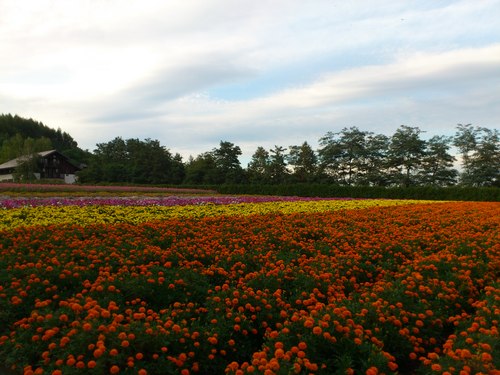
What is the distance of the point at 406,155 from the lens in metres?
49.3

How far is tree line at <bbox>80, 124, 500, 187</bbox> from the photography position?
4703 cm

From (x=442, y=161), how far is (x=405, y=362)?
49.3 m

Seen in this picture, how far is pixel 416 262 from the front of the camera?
600 cm

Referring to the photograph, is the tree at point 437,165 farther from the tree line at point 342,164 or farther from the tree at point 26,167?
the tree at point 26,167

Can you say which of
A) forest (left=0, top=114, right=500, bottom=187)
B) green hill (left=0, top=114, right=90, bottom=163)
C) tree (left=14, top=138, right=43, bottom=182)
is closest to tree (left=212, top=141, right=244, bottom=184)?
forest (left=0, top=114, right=500, bottom=187)

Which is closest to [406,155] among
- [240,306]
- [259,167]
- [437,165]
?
[437,165]

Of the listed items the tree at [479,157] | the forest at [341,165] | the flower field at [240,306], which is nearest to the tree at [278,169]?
the forest at [341,165]

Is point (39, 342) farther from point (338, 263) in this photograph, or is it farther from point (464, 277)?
point (464, 277)

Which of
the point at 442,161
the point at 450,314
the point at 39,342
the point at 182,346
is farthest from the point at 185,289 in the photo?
the point at 442,161

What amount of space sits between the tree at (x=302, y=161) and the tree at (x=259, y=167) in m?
3.30

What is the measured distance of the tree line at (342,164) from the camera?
154ft

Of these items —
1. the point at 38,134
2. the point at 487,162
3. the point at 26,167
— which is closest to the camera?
the point at 487,162

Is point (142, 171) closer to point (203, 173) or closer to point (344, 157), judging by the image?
point (203, 173)

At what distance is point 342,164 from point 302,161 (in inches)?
213
